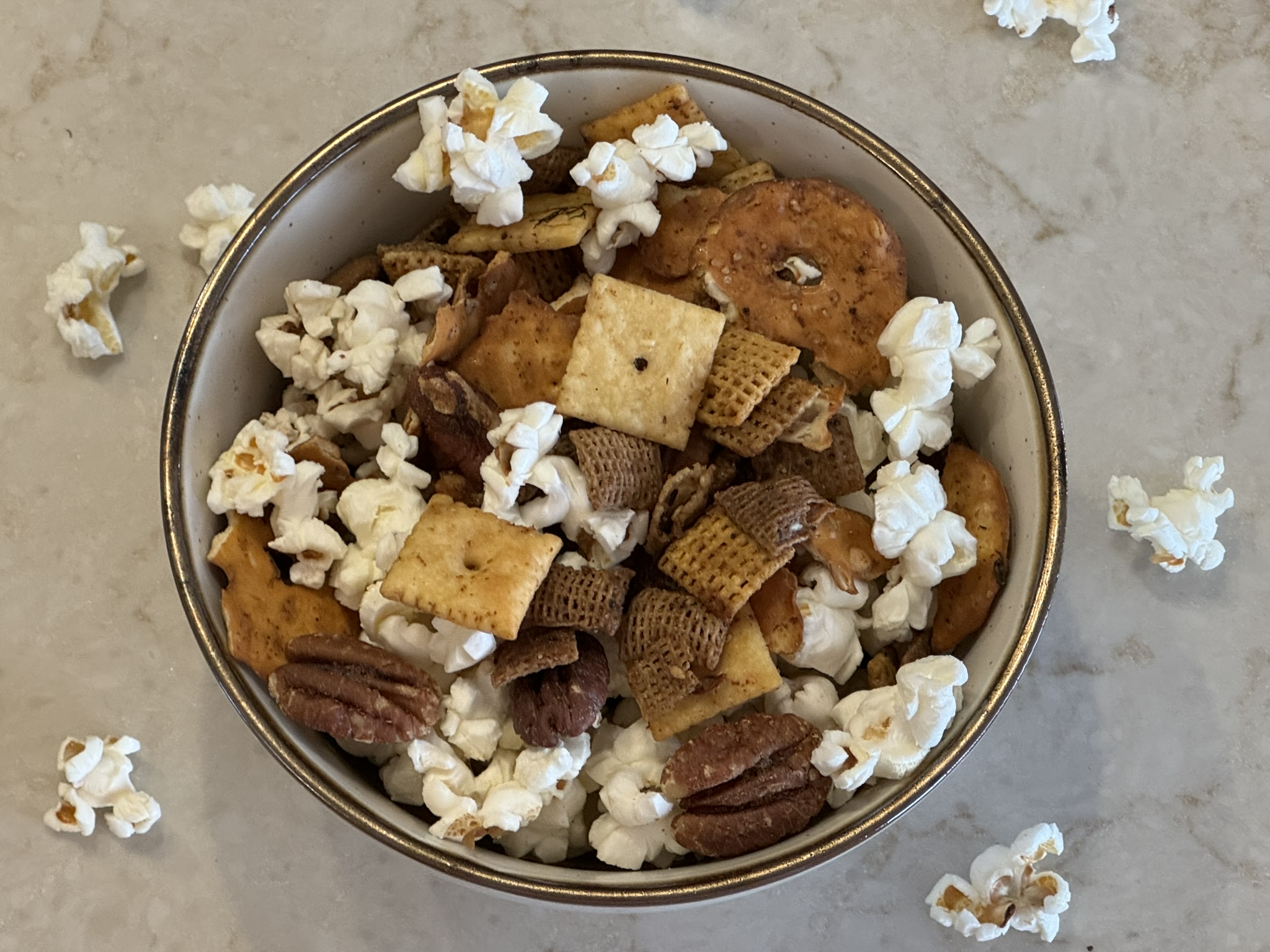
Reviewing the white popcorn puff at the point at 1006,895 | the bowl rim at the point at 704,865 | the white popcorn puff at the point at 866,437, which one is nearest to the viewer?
the bowl rim at the point at 704,865

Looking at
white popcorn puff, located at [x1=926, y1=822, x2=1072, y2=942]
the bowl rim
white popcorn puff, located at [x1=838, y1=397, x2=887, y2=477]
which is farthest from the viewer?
white popcorn puff, located at [x1=926, y1=822, x2=1072, y2=942]

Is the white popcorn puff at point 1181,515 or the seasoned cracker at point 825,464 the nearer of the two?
the seasoned cracker at point 825,464

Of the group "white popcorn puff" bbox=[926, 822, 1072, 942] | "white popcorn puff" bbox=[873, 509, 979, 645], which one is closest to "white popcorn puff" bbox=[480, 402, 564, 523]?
"white popcorn puff" bbox=[873, 509, 979, 645]

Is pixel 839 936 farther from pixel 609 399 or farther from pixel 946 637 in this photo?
pixel 609 399

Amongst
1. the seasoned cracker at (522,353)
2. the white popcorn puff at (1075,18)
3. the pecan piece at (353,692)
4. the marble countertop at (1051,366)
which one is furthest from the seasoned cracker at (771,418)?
the white popcorn puff at (1075,18)

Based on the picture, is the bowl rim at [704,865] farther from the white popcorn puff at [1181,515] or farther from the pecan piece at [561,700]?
the white popcorn puff at [1181,515]

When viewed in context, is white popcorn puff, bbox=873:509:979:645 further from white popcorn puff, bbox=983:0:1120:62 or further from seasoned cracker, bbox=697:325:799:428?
white popcorn puff, bbox=983:0:1120:62

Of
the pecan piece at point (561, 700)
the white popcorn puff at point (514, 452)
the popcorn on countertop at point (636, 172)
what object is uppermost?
the popcorn on countertop at point (636, 172)

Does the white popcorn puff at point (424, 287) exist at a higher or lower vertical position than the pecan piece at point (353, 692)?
higher
